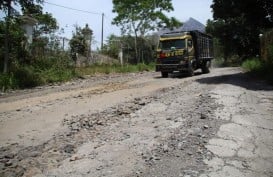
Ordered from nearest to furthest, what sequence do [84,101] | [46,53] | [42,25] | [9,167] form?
[9,167] < [84,101] < [46,53] < [42,25]

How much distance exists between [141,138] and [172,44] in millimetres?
15360

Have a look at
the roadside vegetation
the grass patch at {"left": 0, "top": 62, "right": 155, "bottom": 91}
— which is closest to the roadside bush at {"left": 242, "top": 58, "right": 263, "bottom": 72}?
the roadside vegetation

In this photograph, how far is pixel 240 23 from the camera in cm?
4416

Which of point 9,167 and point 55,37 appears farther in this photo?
point 55,37

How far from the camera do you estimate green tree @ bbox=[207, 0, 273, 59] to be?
1956cm

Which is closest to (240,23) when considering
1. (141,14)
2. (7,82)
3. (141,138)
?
(141,14)

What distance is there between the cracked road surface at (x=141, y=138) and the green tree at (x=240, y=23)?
8.85 m

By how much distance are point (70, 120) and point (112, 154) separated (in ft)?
9.63

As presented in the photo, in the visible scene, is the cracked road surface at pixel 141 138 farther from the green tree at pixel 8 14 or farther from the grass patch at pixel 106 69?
the grass patch at pixel 106 69

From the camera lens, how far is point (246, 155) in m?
6.68

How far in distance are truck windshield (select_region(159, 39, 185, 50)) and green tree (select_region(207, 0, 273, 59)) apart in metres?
3.00

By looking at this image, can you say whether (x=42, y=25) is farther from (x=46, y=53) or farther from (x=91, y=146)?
(x=91, y=146)

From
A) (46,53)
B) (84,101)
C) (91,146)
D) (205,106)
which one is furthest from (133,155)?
(46,53)

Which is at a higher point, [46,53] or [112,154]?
[46,53]
